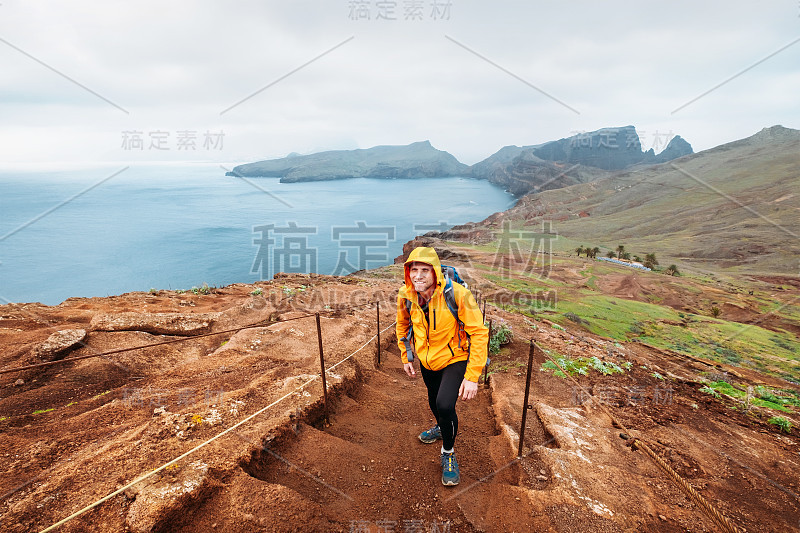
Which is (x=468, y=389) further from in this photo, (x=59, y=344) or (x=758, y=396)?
(x=758, y=396)

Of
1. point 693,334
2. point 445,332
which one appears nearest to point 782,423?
point 445,332

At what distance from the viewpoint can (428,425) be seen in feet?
15.8

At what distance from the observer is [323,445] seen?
3811mm

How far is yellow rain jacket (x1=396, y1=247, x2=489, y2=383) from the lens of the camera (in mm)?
3143

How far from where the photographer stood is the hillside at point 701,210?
A: 39375 mm

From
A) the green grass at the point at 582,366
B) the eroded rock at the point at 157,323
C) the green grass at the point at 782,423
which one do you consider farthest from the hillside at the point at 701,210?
the eroded rock at the point at 157,323

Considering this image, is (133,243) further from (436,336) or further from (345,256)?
(436,336)

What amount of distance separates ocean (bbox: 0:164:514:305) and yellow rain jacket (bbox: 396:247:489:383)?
74.2 feet

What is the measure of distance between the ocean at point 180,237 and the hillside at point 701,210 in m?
22.7

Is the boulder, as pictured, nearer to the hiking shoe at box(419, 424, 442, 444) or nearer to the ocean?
the hiking shoe at box(419, 424, 442, 444)

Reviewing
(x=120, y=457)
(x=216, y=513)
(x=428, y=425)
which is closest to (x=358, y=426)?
(x=428, y=425)

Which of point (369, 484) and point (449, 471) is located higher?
point (449, 471)

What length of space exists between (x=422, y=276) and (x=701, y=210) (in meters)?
77.0

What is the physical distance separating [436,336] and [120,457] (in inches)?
129
